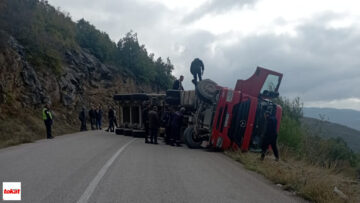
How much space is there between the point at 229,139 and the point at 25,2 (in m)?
21.8

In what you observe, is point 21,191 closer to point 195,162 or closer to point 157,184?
point 157,184

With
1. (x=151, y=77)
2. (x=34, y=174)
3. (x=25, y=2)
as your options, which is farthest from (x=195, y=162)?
(x=151, y=77)

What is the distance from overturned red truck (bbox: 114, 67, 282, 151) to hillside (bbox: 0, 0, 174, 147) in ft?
24.0

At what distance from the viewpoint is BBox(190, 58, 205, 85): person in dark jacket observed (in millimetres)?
15828

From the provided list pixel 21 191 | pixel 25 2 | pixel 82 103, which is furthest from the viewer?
pixel 82 103

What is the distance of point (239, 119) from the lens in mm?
13781

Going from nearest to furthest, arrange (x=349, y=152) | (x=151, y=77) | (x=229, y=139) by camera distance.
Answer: (x=229, y=139) < (x=349, y=152) < (x=151, y=77)

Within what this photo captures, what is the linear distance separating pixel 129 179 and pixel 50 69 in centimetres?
2287

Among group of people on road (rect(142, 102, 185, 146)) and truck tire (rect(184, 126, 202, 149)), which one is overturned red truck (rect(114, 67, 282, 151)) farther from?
group of people on road (rect(142, 102, 185, 146))

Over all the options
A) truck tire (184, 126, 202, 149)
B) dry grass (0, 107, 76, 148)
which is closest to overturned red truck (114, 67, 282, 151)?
truck tire (184, 126, 202, 149)

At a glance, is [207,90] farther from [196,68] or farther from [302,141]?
[302,141]

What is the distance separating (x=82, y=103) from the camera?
110ft

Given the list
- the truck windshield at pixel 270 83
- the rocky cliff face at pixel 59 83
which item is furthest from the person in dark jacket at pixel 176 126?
the rocky cliff face at pixel 59 83

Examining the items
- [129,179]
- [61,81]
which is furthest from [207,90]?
[61,81]
